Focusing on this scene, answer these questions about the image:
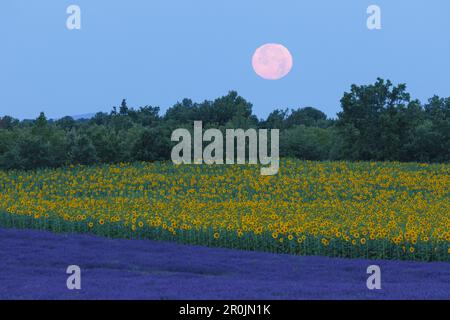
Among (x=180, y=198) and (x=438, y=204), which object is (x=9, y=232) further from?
(x=438, y=204)

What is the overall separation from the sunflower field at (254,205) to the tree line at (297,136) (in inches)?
78.7

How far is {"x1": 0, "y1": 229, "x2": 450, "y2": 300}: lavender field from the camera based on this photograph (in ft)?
40.2

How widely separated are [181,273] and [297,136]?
148ft

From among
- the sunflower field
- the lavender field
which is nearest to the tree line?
the sunflower field

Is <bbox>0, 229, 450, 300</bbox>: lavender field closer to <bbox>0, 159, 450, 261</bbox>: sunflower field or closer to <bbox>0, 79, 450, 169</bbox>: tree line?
<bbox>0, 159, 450, 261</bbox>: sunflower field

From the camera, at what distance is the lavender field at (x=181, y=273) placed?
12.2m

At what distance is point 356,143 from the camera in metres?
56.8

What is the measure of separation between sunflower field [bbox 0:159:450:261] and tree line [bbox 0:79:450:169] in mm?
2000

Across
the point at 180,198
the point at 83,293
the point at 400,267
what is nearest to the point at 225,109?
the point at 180,198

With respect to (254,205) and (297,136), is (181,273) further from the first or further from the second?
(297,136)

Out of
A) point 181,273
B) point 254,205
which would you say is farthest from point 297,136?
point 181,273

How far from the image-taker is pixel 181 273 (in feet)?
52.1

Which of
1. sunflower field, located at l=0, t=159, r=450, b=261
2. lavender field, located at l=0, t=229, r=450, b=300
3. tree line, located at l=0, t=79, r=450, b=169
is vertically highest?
tree line, located at l=0, t=79, r=450, b=169

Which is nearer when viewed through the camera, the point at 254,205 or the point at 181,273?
the point at 181,273
